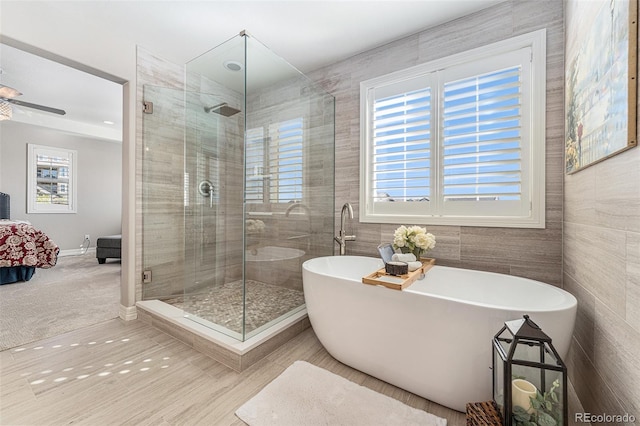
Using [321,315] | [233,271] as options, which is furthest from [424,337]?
[233,271]

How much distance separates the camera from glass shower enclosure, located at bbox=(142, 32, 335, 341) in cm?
205

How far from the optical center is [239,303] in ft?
6.88

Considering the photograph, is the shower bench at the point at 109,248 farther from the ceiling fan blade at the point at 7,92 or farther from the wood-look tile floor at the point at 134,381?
the wood-look tile floor at the point at 134,381

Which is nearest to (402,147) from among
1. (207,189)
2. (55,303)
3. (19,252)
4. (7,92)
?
(207,189)

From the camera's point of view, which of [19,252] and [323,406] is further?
[19,252]

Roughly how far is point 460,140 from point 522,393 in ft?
5.75

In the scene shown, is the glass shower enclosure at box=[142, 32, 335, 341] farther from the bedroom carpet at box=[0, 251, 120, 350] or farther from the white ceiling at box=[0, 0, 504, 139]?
the bedroom carpet at box=[0, 251, 120, 350]

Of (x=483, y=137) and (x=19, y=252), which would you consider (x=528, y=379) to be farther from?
(x=19, y=252)

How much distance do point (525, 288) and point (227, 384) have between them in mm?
1946

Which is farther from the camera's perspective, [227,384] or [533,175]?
[533,175]

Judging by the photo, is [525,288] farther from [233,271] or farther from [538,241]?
[233,271]

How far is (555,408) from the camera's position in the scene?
0.99m

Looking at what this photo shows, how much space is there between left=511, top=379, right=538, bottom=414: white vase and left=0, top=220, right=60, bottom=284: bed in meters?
5.34

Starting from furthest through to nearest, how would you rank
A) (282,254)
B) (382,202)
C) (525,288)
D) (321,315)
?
→ (382,202) < (282,254) < (321,315) < (525,288)
